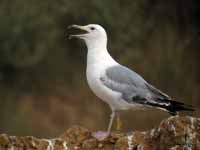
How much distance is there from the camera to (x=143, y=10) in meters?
14.4

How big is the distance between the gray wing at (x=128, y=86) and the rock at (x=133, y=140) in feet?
2.13

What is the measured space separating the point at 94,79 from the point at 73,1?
6.98 metres

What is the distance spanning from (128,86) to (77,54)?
6995mm

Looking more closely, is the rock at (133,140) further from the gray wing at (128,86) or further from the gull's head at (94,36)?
the gull's head at (94,36)

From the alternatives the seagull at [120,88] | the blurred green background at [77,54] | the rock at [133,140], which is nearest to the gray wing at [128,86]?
the seagull at [120,88]

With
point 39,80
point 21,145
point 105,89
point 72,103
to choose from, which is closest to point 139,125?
point 72,103

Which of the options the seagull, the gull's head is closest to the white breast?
the seagull

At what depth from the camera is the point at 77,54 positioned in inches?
565

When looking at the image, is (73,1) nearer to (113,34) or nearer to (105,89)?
(113,34)

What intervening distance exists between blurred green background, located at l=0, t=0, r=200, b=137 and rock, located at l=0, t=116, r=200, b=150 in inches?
250

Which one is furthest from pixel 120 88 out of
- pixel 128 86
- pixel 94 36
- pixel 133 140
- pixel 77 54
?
pixel 77 54

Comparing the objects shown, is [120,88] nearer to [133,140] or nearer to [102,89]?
[102,89]

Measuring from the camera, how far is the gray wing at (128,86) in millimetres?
7309

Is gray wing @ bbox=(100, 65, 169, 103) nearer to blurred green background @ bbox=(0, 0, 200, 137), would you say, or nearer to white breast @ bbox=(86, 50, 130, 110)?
white breast @ bbox=(86, 50, 130, 110)
